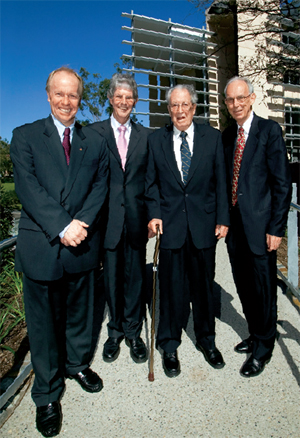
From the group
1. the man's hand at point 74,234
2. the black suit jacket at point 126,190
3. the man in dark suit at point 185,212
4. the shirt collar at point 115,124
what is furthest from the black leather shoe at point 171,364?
the shirt collar at point 115,124

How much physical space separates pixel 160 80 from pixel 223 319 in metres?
11.7

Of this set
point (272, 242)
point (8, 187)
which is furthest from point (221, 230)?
point (8, 187)

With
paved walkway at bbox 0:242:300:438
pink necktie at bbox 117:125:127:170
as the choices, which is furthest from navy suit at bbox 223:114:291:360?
pink necktie at bbox 117:125:127:170

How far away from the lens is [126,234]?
9.05 feet

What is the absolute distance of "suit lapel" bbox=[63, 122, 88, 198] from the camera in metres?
2.12

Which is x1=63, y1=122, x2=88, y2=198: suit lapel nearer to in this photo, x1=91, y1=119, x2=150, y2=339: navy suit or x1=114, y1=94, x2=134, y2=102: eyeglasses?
x1=91, y1=119, x2=150, y2=339: navy suit

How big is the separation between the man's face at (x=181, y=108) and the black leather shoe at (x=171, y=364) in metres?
1.96

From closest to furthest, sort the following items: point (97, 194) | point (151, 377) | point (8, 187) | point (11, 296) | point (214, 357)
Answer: point (97, 194) → point (151, 377) → point (214, 357) → point (11, 296) → point (8, 187)

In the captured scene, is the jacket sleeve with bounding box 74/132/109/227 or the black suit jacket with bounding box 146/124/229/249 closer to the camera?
the jacket sleeve with bounding box 74/132/109/227

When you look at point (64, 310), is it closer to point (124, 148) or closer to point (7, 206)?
point (124, 148)

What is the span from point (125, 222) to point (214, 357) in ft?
4.61

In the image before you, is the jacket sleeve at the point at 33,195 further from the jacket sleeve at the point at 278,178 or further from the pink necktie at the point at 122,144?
the jacket sleeve at the point at 278,178

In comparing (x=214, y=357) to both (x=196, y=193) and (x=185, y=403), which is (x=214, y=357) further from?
(x=196, y=193)

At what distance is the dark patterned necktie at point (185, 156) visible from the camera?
2555 millimetres
